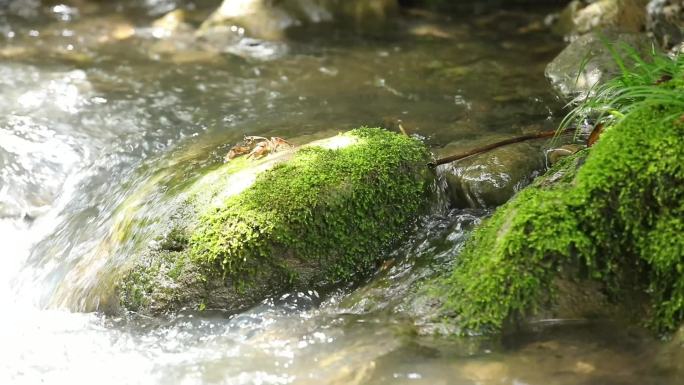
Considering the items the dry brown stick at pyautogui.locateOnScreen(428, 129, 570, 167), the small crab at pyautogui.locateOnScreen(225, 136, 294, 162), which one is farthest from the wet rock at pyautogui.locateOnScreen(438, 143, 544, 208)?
the small crab at pyautogui.locateOnScreen(225, 136, 294, 162)

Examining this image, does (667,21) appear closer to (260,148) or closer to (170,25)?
(260,148)

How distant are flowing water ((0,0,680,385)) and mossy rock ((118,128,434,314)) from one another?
122 mm

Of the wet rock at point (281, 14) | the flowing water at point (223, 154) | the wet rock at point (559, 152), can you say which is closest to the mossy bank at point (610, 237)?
the flowing water at point (223, 154)

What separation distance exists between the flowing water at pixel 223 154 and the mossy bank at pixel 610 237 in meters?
0.17

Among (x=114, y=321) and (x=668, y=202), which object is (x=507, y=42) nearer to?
(x=668, y=202)

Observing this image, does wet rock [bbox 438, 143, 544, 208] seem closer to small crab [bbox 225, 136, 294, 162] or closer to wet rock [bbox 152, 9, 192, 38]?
small crab [bbox 225, 136, 294, 162]

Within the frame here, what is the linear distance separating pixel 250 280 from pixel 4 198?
2962 mm

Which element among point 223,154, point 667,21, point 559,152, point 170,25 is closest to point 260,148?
point 223,154

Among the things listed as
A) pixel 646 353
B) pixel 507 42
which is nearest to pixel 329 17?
pixel 507 42

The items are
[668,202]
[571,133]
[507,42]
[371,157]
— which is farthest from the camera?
[507,42]

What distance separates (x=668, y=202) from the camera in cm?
257

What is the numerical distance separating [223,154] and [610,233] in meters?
3.08

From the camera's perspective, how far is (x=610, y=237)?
2680mm

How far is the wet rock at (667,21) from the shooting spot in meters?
5.95
